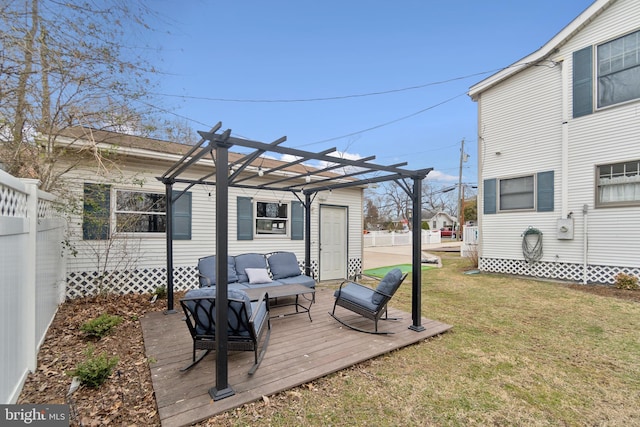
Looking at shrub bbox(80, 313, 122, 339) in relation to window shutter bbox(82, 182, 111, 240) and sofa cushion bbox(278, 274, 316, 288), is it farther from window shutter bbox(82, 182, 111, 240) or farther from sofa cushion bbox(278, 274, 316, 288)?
sofa cushion bbox(278, 274, 316, 288)

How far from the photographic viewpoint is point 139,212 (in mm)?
5969

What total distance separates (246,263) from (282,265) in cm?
82

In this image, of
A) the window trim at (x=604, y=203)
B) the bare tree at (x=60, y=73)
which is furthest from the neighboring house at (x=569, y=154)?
the bare tree at (x=60, y=73)

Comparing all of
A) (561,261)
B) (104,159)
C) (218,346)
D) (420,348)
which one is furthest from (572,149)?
(104,159)

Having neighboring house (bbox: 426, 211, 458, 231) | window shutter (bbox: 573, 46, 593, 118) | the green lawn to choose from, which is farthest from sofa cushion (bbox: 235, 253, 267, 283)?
neighboring house (bbox: 426, 211, 458, 231)

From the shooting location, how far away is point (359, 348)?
3625 mm

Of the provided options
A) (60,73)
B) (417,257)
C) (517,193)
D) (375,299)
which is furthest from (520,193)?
(60,73)

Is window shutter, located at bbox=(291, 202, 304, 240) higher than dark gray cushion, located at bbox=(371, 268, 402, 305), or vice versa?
window shutter, located at bbox=(291, 202, 304, 240)

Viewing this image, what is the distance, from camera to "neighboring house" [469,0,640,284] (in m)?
6.99

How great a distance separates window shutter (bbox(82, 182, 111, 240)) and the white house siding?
0.38 feet

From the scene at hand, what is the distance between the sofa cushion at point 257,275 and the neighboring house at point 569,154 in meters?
7.79

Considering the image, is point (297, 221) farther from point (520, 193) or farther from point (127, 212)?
point (520, 193)

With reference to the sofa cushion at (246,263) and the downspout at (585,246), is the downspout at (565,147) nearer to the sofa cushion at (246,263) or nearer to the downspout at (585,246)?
the downspout at (585,246)

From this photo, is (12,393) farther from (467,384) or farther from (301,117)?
(301,117)
